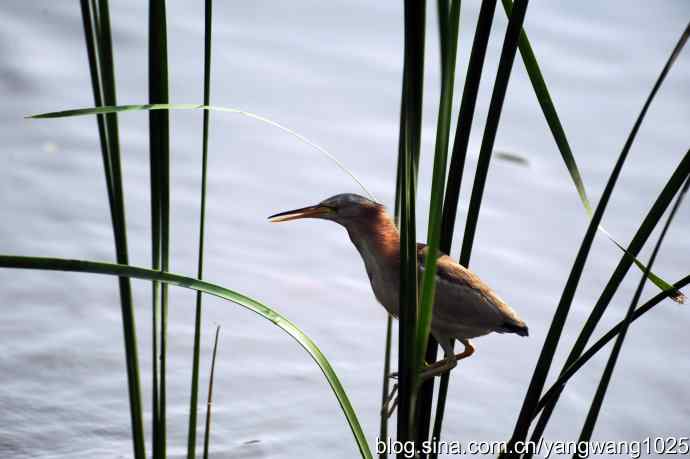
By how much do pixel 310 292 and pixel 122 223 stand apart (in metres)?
1.97

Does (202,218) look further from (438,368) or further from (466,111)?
(438,368)

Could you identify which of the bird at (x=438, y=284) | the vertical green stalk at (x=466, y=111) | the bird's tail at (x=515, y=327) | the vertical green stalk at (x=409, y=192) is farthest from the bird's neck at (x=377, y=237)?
the vertical green stalk at (x=409, y=192)

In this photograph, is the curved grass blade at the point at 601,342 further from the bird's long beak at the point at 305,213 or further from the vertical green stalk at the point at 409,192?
the bird's long beak at the point at 305,213

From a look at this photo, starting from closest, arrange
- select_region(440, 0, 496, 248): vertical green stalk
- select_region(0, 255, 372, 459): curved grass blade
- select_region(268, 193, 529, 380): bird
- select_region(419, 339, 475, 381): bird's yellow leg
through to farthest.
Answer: select_region(0, 255, 372, 459): curved grass blade
select_region(440, 0, 496, 248): vertical green stalk
select_region(419, 339, 475, 381): bird's yellow leg
select_region(268, 193, 529, 380): bird

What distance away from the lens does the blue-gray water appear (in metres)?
2.48

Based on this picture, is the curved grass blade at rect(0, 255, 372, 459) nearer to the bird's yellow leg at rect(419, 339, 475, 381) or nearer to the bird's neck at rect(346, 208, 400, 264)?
the bird's yellow leg at rect(419, 339, 475, 381)

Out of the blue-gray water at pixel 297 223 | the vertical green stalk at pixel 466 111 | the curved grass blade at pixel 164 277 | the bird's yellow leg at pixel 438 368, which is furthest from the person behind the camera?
the blue-gray water at pixel 297 223

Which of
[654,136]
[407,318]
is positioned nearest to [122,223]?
[407,318]

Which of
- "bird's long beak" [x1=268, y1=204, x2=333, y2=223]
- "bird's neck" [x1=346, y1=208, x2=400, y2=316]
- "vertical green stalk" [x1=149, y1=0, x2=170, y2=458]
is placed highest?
"bird's long beak" [x1=268, y1=204, x2=333, y2=223]

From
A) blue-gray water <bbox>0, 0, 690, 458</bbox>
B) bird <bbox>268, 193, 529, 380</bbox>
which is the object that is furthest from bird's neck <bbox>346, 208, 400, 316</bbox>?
blue-gray water <bbox>0, 0, 690, 458</bbox>

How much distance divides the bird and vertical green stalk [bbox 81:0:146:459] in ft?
1.66

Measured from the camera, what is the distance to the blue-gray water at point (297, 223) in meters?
2.48

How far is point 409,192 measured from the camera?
906 mm

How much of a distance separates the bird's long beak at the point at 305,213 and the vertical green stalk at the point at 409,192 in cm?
65
